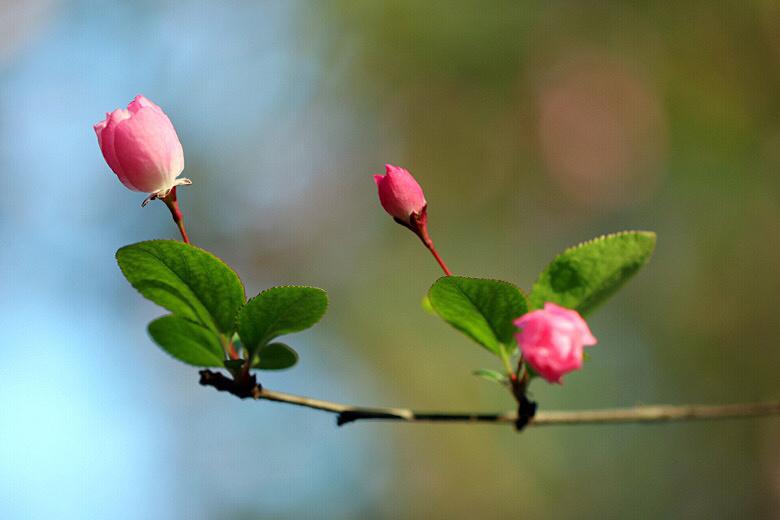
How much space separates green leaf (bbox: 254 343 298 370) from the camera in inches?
26.2

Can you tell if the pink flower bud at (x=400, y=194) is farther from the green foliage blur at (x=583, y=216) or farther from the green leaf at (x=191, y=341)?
the green foliage blur at (x=583, y=216)

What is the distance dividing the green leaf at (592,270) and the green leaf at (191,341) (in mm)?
268

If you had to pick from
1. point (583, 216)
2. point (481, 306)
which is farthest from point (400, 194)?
point (583, 216)

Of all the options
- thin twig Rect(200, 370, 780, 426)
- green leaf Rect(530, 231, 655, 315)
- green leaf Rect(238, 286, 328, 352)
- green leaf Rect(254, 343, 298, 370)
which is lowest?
thin twig Rect(200, 370, 780, 426)

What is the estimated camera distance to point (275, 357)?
0.67 metres

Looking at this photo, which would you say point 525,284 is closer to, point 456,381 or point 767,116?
point 456,381

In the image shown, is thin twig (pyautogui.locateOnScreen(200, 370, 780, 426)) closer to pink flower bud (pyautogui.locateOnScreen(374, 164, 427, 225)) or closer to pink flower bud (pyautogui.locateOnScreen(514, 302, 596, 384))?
pink flower bud (pyautogui.locateOnScreen(514, 302, 596, 384))

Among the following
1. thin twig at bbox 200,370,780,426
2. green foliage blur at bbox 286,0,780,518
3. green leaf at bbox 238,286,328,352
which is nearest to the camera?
thin twig at bbox 200,370,780,426

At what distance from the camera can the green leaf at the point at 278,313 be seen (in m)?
0.62

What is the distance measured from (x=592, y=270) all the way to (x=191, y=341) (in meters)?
0.33

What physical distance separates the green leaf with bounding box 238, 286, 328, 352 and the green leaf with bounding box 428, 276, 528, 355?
0.09 meters

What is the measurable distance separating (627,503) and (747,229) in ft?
3.09

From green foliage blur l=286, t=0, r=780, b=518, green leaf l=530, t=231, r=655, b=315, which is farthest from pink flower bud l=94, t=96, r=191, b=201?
green foliage blur l=286, t=0, r=780, b=518

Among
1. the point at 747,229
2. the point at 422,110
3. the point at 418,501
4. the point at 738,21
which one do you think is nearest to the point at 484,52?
the point at 422,110
